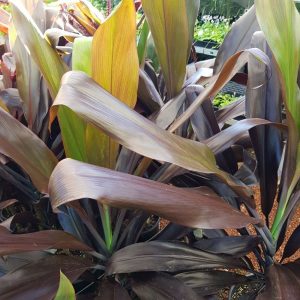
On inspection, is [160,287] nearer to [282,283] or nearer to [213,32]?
[282,283]

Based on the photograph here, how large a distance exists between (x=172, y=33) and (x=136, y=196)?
385mm

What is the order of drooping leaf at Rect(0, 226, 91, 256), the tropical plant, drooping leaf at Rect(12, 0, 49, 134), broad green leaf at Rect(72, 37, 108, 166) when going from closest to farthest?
drooping leaf at Rect(0, 226, 91, 256)
broad green leaf at Rect(72, 37, 108, 166)
drooping leaf at Rect(12, 0, 49, 134)
the tropical plant

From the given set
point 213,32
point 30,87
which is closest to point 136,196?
point 30,87

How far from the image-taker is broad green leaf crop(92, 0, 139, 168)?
1.78 feet

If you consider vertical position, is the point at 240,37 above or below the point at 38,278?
above

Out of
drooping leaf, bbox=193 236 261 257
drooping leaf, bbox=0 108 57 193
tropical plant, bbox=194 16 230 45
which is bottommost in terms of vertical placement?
tropical plant, bbox=194 16 230 45

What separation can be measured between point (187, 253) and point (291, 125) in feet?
0.82

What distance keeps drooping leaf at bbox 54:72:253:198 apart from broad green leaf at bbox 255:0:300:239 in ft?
0.47

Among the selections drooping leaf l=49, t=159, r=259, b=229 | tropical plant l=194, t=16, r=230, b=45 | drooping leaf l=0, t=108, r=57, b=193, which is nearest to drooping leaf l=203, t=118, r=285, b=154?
drooping leaf l=49, t=159, r=259, b=229

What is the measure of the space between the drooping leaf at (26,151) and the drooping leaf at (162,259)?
152mm

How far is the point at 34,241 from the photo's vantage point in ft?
1.73

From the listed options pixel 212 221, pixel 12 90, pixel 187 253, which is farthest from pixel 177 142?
pixel 12 90

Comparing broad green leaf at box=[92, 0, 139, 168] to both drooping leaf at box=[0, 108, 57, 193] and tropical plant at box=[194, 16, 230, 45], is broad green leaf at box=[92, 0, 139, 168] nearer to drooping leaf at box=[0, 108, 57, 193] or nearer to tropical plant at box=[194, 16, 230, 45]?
drooping leaf at box=[0, 108, 57, 193]

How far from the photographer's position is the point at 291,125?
1.94ft
